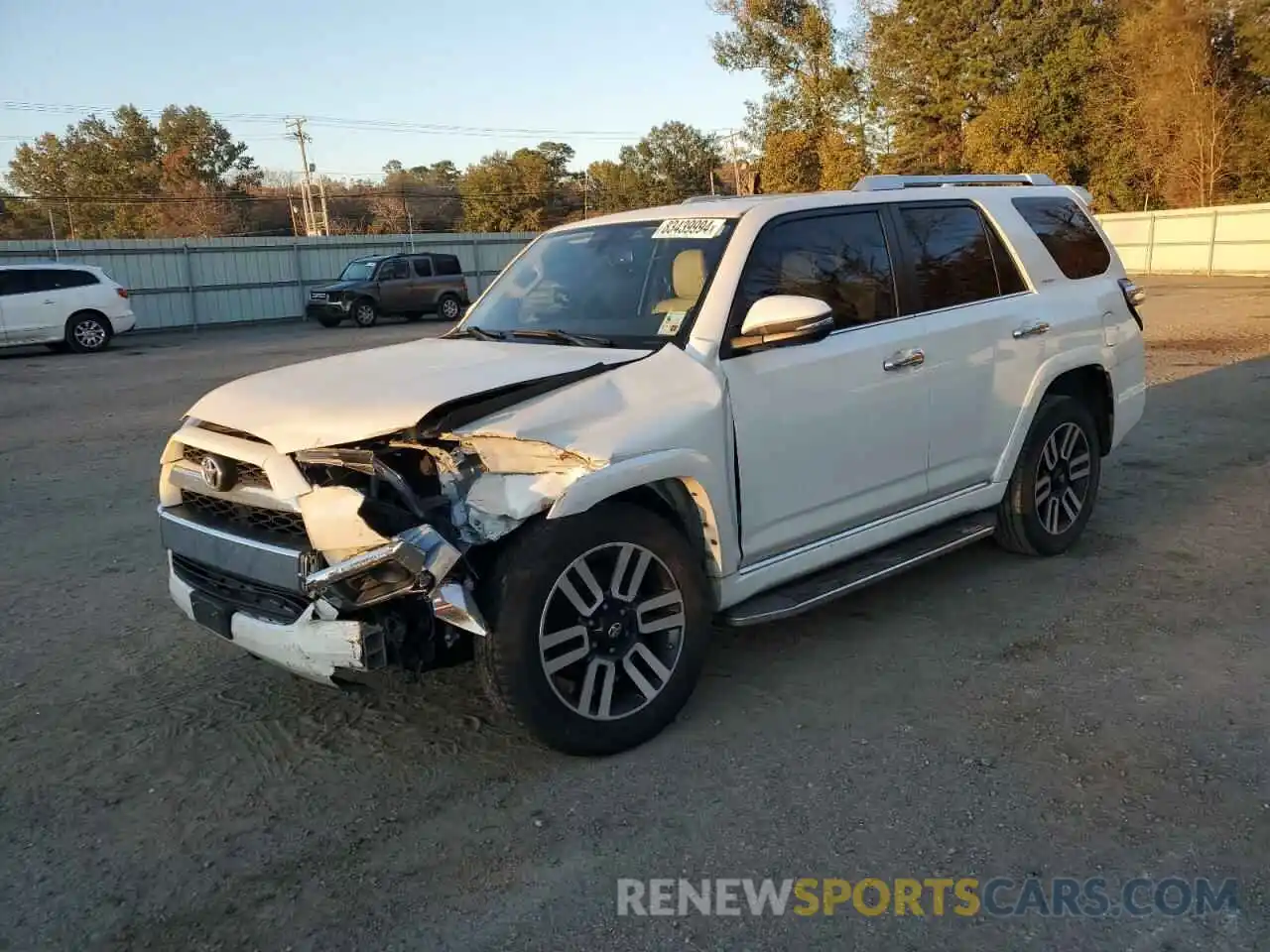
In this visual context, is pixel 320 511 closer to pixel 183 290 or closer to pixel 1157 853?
pixel 1157 853

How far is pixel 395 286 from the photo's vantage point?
2531 cm

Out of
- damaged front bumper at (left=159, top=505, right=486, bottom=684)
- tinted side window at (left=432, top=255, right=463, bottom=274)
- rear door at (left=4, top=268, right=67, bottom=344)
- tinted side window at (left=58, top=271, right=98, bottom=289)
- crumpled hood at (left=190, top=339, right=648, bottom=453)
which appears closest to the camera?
damaged front bumper at (left=159, top=505, right=486, bottom=684)

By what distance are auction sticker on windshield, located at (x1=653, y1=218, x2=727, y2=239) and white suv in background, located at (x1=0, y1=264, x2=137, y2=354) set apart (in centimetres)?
1879

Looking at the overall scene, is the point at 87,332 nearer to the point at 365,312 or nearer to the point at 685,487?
the point at 365,312

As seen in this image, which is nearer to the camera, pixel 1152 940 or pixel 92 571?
pixel 1152 940

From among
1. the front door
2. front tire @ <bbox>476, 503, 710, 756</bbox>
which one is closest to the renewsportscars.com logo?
front tire @ <bbox>476, 503, 710, 756</bbox>

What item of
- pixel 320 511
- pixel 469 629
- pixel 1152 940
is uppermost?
pixel 320 511

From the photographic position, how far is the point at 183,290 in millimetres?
27172

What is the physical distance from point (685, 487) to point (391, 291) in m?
23.0

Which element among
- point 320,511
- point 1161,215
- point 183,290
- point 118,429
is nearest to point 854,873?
point 320,511

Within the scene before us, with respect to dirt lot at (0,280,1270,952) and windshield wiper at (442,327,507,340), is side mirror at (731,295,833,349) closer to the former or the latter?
windshield wiper at (442,327,507,340)

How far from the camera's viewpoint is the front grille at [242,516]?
11.3 feet

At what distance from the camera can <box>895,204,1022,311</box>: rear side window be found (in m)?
4.64

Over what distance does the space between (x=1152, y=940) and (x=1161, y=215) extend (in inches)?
1391
